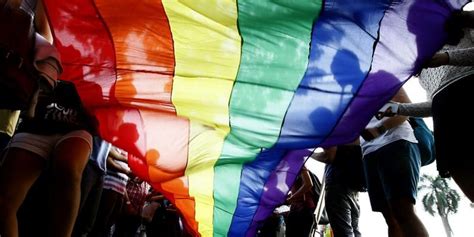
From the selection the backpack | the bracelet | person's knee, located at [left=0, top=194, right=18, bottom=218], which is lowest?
person's knee, located at [left=0, top=194, right=18, bottom=218]

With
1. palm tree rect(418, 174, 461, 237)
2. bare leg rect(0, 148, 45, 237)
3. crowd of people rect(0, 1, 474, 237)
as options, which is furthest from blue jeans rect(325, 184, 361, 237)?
palm tree rect(418, 174, 461, 237)

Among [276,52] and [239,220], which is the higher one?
[276,52]

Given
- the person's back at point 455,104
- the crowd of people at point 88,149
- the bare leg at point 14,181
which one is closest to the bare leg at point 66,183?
the crowd of people at point 88,149

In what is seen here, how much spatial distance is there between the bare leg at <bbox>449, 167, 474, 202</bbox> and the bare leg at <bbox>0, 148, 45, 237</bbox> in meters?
1.62

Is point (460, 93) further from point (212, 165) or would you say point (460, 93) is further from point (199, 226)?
point (199, 226)

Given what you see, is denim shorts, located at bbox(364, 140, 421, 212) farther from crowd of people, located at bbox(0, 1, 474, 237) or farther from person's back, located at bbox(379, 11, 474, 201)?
person's back, located at bbox(379, 11, 474, 201)

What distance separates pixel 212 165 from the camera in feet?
5.90

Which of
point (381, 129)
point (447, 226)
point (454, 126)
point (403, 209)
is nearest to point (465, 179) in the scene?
point (454, 126)

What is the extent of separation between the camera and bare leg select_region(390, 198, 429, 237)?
1669mm

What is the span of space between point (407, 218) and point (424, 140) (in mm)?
581

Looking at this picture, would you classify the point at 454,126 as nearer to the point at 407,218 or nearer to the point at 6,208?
the point at 407,218

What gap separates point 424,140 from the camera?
2.10 metres

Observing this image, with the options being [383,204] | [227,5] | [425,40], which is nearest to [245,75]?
[227,5]

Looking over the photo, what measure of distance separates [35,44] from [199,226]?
4.23 feet
